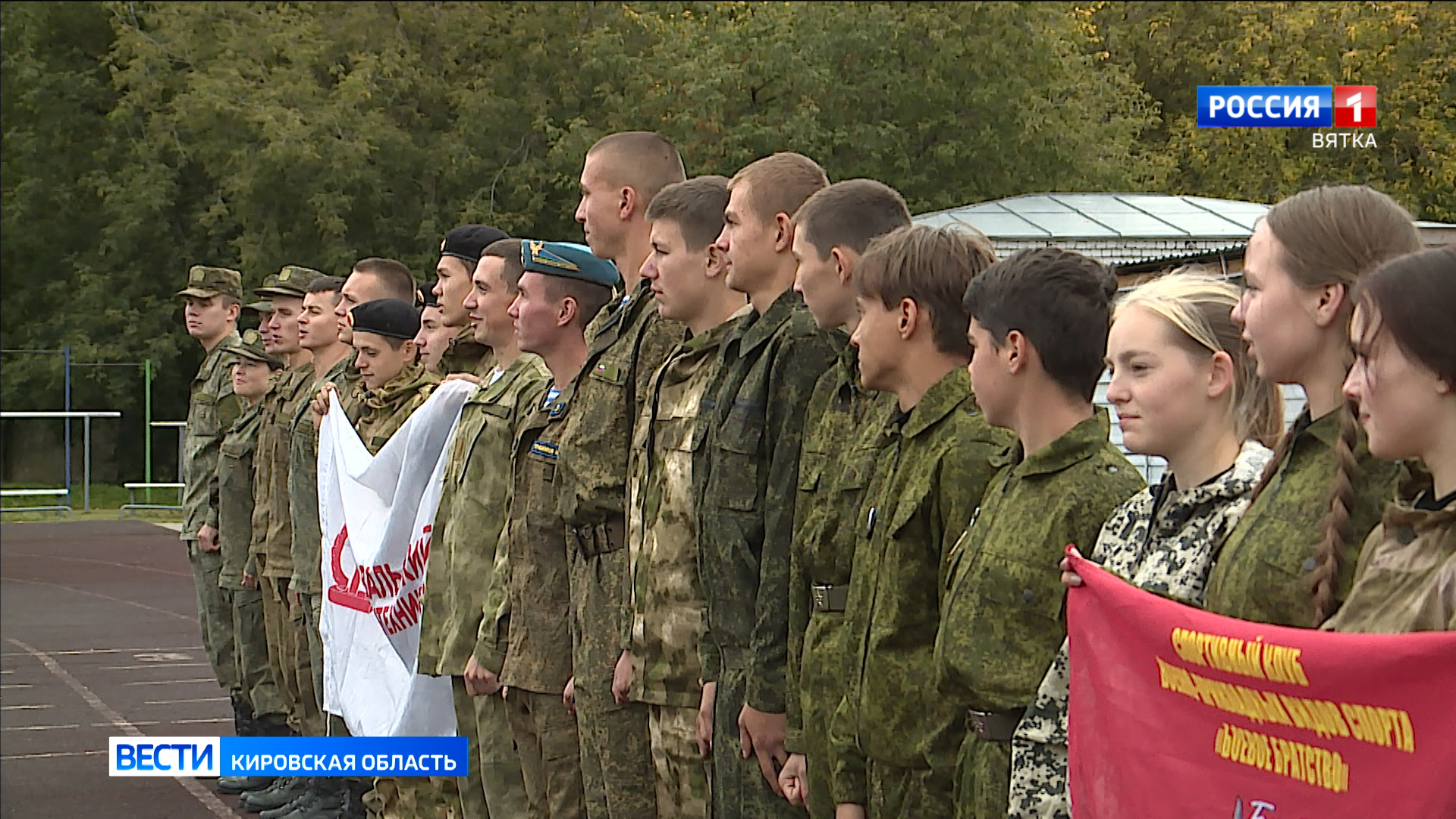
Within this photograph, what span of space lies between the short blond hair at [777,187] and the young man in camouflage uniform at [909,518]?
0.73 m

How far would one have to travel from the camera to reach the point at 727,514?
4848 mm

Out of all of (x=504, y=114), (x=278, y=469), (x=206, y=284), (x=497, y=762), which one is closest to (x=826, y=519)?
(x=497, y=762)

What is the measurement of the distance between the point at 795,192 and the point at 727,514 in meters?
0.86

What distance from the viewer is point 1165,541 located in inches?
130

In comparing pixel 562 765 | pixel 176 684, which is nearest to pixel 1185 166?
pixel 176 684

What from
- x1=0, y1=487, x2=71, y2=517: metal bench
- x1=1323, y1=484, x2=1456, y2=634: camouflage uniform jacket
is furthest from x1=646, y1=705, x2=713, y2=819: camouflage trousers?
x1=0, y1=487, x2=71, y2=517: metal bench

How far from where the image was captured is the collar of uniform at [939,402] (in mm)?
4125

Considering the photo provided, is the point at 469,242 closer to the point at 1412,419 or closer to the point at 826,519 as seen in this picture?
the point at 826,519

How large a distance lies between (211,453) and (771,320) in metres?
7.10

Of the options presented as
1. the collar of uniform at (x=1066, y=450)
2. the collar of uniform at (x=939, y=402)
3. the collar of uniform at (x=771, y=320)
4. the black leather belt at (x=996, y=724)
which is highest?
Result: the collar of uniform at (x=771, y=320)

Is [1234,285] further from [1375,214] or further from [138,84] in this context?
[138,84]

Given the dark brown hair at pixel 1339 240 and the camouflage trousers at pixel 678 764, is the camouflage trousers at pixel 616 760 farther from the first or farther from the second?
the dark brown hair at pixel 1339 240
